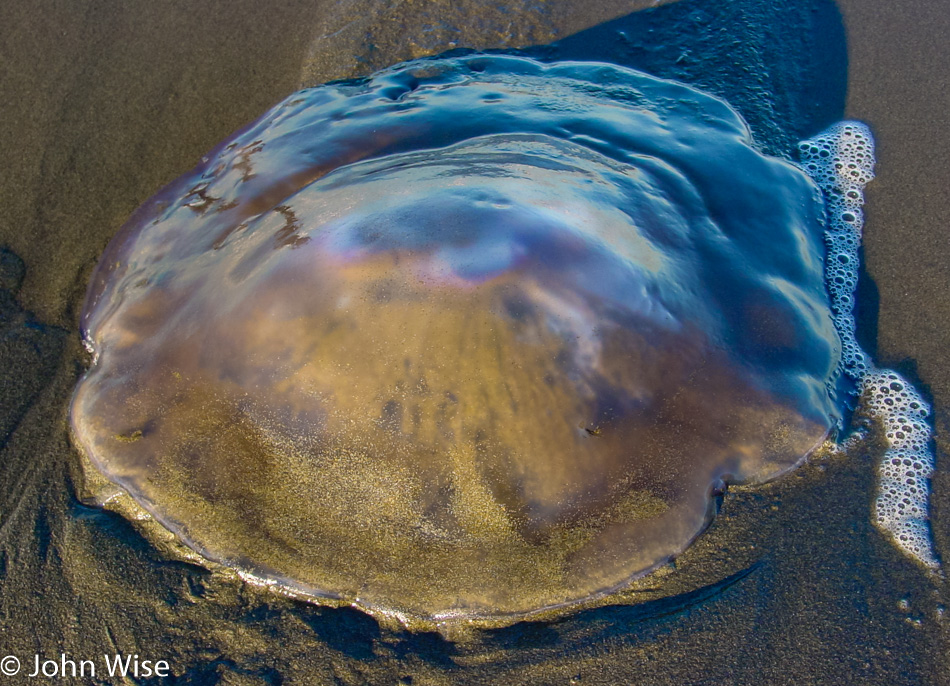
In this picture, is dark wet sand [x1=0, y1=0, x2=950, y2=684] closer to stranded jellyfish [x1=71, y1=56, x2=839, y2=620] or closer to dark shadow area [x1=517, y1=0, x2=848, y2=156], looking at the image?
stranded jellyfish [x1=71, y1=56, x2=839, y2=620]

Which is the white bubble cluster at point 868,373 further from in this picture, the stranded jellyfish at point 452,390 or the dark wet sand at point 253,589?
the stranded jellyfish at point 452,390

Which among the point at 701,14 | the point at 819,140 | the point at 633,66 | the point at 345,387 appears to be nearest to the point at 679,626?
the point at 345,387

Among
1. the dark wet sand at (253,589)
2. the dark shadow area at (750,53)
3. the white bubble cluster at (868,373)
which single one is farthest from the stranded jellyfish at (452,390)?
the dark shadow area at (750,53)

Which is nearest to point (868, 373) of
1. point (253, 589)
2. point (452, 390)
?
point (452, 390)

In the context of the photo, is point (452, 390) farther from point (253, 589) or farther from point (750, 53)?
point (750, 53)

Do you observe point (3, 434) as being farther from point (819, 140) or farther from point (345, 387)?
point (819, 140)
